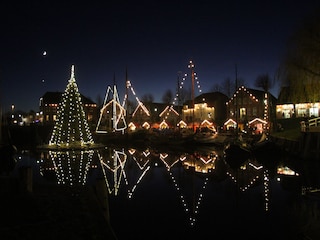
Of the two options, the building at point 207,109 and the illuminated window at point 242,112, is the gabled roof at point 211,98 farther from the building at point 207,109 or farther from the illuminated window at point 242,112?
the illuminated window at point 242,112

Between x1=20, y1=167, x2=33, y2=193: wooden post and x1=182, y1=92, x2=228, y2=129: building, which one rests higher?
x1=182, y1=92, x2=228, y2=129: building

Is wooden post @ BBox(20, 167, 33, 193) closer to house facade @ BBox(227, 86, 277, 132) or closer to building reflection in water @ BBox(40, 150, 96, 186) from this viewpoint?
building reflection in water @ BBox(40, 150, 96, 186)

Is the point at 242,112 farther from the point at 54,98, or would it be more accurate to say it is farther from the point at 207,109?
the point at 54,98

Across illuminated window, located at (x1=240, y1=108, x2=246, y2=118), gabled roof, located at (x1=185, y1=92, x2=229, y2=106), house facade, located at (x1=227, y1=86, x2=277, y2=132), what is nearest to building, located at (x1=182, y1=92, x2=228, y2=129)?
gabled roof, located at (x1=185, y1=92, x2=229, y2=106)

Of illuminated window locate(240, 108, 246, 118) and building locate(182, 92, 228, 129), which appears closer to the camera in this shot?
illuminated window locate(240, 108, 246, 118)

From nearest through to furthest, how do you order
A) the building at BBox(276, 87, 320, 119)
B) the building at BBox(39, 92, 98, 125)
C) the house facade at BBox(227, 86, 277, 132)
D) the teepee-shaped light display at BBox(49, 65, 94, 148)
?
the teepee-shaped light display at BBox(49, 65, 94, 148) → the building at BBox(276, 87, 320, 119) → the house facade at BBox(227, 86, 277, 132) → the building at BBox(39, 92, 98, 125)

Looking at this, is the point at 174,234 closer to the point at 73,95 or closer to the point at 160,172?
the point at 160,172

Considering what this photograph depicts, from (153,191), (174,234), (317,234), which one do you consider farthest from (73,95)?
(317,234)

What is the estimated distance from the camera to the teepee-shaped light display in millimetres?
37250

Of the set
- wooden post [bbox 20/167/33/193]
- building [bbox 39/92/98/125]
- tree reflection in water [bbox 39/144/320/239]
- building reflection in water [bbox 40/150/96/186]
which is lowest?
tree reflection in water [bbox 39/144/320/239]

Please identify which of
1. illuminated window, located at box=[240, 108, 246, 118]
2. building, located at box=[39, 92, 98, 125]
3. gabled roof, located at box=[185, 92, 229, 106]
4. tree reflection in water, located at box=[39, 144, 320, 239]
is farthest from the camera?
building, located at box=[39, 92, 98, 125]

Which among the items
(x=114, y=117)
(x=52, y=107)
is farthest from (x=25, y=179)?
(x=52, y=107)

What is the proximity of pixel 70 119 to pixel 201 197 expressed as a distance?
25397 mm

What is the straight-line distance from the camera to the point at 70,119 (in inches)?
1474
